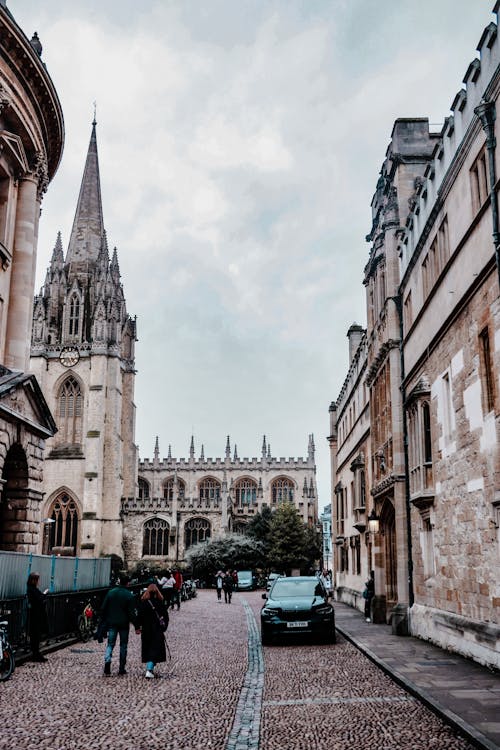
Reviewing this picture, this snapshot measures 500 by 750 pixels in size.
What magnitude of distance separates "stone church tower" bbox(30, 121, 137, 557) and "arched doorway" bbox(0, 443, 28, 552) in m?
40.7

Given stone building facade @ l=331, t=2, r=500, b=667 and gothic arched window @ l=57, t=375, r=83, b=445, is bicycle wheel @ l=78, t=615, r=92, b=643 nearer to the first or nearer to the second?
stone building facade @ l=331, t=2, r=500, b=667

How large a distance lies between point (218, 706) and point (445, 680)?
11.6 feet

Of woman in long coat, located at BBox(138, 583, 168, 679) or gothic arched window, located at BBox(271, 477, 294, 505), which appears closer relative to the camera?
woman in long coat, located at BBox(138, 583, 168, 679)

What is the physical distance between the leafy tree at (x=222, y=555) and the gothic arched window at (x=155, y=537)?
4.16 meters

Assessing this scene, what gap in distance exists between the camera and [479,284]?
12766mm

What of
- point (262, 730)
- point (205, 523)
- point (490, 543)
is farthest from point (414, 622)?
point (205, 523)

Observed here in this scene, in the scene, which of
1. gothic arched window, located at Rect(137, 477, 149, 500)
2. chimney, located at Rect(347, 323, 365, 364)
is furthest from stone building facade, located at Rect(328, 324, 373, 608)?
gothic arched window, located at Rect(137, 477, 149, 500)

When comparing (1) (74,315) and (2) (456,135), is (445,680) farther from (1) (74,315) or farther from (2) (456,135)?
(1) (74,315)

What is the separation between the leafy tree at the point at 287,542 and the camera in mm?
65875

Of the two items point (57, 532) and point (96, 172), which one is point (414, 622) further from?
point (96, 172)

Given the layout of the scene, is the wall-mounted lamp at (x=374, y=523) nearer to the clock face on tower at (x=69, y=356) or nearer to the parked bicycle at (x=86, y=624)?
the parked bicycle at (x=86, y=624)

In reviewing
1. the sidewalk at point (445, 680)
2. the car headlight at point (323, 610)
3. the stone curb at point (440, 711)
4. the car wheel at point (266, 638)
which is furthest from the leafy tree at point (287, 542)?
the stone curb at point (440, 711)

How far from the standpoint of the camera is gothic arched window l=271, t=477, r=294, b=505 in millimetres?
89812

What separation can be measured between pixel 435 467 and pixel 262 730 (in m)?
9.10
